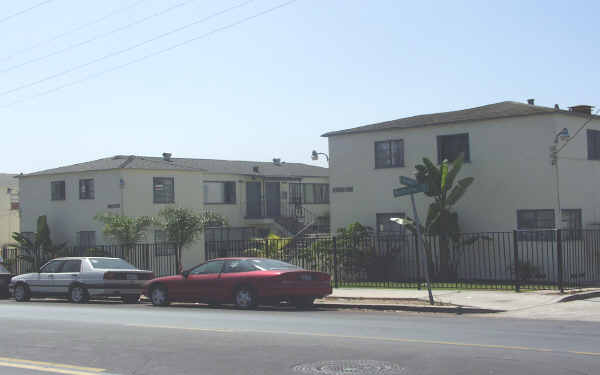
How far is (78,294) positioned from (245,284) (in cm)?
642

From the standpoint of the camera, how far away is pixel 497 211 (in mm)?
26891

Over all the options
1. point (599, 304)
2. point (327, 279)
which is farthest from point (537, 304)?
point (327, 279)

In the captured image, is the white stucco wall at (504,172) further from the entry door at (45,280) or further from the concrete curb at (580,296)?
the entry door at (45,280)

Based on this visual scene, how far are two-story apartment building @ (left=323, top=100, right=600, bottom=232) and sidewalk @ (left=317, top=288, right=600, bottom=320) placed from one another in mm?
6917

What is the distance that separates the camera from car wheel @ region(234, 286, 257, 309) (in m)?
18.1

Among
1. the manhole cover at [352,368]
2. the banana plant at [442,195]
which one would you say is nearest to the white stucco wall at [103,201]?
the banana plant at [442,195]

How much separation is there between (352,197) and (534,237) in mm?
7559

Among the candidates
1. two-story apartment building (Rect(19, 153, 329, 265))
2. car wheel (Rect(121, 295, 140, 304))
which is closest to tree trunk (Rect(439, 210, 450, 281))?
car wheel (Rect(121, 295, 140, 304))

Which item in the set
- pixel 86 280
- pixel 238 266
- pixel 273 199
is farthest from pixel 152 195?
pixel 238 266

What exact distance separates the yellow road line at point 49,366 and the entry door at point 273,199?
3507cm

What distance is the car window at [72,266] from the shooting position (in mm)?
22578

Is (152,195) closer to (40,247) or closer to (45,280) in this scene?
(40,247)

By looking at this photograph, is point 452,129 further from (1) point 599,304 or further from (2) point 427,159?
(1) point 599,304

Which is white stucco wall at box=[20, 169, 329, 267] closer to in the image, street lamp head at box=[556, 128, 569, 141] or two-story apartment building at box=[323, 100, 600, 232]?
two-story apartment building at box=[323, 100, 600, 232]
